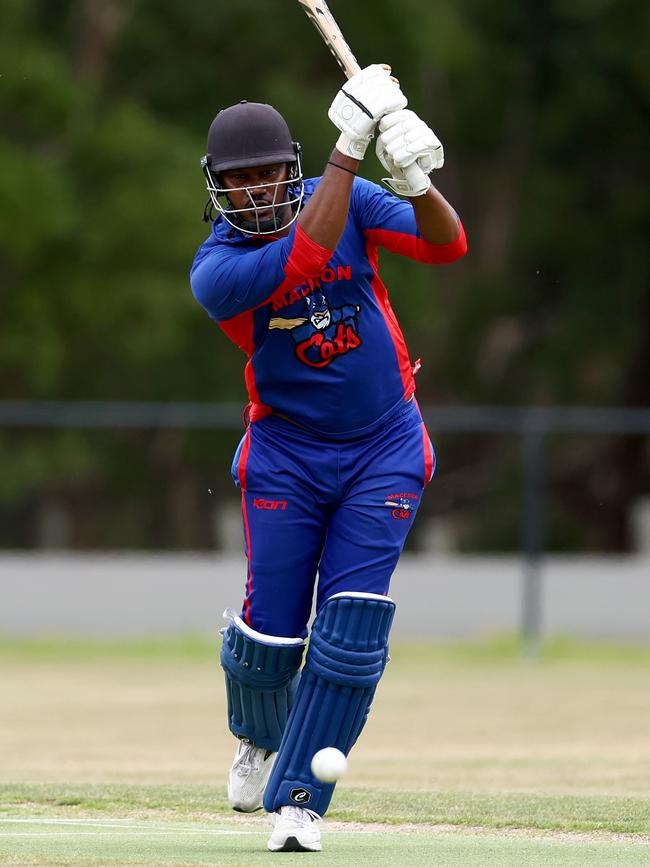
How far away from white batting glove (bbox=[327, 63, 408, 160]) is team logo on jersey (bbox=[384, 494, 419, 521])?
105 cm

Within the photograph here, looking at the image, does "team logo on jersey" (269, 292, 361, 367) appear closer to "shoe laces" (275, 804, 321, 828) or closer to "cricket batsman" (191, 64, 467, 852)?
"cricket batsman" (191, 64, 467, 852)

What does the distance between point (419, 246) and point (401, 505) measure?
30.9 inches

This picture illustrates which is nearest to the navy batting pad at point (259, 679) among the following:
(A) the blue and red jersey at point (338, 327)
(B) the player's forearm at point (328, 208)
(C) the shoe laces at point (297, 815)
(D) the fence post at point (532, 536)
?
(C) the shoe laces at point (297, 815)

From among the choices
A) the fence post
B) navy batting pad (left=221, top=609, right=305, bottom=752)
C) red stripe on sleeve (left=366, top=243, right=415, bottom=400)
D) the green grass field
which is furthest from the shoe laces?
the fence post

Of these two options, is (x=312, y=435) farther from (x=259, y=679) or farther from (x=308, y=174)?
(x=308, y=174)

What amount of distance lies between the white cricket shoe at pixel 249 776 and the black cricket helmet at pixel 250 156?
171 centimetres

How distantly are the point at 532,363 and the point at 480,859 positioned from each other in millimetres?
23744

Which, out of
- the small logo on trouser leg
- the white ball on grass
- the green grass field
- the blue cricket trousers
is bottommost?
the green grass field

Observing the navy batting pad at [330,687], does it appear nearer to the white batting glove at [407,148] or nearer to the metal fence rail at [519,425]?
the white batting glove at [407,148]

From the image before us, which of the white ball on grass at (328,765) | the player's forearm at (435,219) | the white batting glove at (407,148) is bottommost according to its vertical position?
the white ball on grass at (328,765)

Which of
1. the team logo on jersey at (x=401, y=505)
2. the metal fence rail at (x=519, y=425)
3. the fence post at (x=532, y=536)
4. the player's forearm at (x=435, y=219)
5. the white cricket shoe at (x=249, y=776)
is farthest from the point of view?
the metal fence rail at (x=519, y=425)

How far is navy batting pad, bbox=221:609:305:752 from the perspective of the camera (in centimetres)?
538

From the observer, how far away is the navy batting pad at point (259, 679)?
17.6ft

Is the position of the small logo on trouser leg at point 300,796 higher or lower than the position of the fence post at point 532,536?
higher
